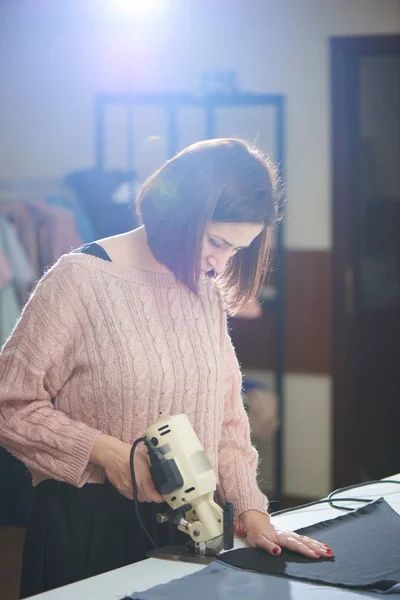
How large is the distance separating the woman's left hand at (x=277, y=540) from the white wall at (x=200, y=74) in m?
2.68

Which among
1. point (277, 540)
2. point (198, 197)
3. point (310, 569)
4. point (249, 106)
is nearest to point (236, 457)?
point (277, 540)

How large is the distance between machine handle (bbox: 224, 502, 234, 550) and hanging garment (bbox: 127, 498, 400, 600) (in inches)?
0.9

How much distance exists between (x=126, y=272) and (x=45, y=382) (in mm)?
248

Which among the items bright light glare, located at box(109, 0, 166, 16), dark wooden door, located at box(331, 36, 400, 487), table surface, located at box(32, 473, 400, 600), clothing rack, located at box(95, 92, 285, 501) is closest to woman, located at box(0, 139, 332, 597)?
table surface, located at box(32, 473, 400, 600)

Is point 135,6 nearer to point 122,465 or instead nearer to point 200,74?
point 200,74

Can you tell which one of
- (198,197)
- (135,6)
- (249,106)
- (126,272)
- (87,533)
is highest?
(135,6)

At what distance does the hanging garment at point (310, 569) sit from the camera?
48.7 inches

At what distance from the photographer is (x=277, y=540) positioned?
1.44m

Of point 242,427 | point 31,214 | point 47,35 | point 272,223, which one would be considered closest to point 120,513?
point 242,427

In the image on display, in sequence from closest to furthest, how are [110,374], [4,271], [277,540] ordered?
1. [277,540]
2. [110,374]
3. [4,271]

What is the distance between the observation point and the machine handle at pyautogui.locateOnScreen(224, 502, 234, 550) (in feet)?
4.47

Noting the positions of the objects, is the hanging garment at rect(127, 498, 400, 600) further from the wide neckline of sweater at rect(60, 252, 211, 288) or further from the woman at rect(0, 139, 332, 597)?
the wide neckline of sweater at rect(60, 252, 211, 288)

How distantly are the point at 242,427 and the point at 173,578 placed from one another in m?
0.43

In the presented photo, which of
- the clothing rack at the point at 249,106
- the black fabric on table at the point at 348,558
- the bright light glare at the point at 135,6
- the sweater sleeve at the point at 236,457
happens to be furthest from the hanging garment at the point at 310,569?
the bright light glare at the point at 135,6
